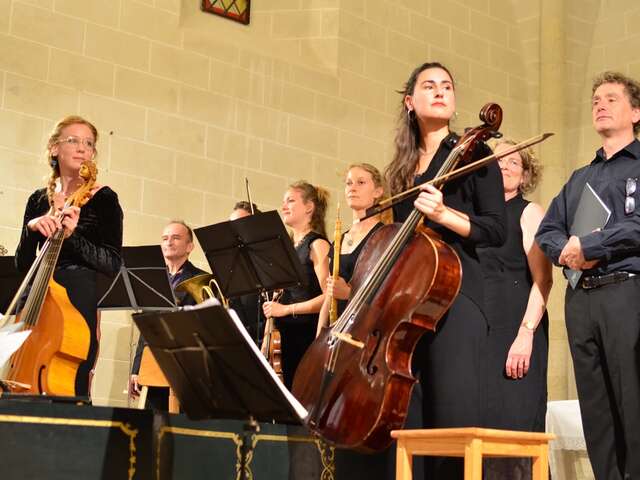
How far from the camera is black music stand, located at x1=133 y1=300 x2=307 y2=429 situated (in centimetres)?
243

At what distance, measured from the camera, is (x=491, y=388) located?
3.47m

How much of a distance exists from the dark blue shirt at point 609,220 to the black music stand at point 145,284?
2.22 metres

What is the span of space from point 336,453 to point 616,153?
1.55 metres

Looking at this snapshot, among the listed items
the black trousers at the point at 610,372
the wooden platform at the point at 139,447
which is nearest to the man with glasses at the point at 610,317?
the black trousers at the point at 610,372

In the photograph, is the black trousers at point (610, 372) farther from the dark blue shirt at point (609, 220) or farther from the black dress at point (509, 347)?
the black dress at point (509, 347)

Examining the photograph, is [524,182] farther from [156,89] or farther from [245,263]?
[156,89]

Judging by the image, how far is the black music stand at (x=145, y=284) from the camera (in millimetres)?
5051

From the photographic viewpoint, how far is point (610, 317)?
3260 mm

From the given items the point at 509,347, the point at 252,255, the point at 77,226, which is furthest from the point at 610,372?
the point at 77,226

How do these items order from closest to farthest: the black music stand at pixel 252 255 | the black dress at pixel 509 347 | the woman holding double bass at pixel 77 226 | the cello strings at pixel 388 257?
the cello strings at pixel 388 257 → the black dress at pixel 509 347 → the woman holding double bass at pixel 77 226 → the black music stand at pixel 252 255

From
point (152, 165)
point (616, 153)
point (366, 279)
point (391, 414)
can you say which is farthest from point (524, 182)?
point (152, 165)

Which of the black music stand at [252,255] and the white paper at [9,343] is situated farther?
the black music stand at [252,255]

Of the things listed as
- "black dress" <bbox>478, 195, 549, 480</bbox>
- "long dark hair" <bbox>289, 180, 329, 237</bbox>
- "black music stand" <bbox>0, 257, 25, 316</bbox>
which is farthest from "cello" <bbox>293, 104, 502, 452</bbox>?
"long dark hair" <bbox>289, 180, 329, 237</bbox>

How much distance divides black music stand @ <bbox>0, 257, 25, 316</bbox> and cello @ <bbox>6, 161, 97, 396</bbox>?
3.95 feet
